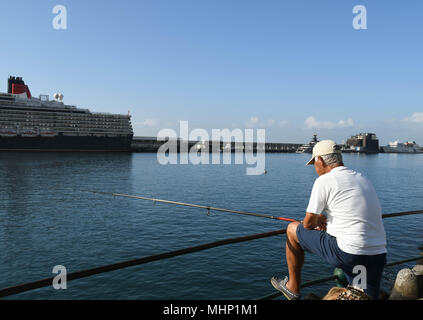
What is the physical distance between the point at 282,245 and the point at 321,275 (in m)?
3.35

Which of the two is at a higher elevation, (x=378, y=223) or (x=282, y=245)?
(x=378, y=223)

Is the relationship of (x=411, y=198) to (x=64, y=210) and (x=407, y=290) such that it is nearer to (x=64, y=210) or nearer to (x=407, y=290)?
(x=407, y=290)

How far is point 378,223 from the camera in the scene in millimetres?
2988

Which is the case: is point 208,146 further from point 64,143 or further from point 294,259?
point 294,259

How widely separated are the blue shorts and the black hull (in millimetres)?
99308

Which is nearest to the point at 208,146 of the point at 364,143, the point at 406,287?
the point at 364,143

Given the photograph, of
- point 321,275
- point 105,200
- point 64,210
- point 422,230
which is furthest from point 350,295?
point 105,200

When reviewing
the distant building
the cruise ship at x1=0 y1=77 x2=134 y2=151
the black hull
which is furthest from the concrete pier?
the distant building

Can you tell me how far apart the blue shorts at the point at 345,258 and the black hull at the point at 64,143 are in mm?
99308

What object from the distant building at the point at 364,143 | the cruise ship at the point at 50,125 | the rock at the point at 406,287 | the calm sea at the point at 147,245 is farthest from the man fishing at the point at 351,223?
the distant building at the point at 364,143

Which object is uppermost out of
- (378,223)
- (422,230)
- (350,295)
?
(378,223)

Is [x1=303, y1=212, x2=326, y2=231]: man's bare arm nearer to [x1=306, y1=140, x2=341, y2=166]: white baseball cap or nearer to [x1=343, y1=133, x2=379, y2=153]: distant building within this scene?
[x1=306, y1=140, x2=341, y2=166]: white baseball cap
